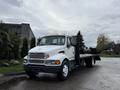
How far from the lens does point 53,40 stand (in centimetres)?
1065

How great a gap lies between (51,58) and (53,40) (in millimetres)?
1722

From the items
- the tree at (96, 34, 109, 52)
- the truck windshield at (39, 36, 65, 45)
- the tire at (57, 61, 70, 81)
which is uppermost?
the tree at (96, 34, 109, 52)

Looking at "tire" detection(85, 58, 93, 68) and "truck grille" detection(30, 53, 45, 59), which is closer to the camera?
"truck grille" detection(30, 53, 45, 59)

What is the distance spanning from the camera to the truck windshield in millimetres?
10422

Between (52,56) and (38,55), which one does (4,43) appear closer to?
(38,55)

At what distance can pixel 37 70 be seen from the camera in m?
9.29

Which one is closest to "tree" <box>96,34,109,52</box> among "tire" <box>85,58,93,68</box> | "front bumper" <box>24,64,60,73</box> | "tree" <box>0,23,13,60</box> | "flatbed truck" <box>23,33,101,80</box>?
"tree" <box>0,23,13,60</box>

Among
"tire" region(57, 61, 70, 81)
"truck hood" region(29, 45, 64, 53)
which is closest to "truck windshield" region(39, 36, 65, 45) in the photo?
"truck hood" region(29, 45, 64, 53)

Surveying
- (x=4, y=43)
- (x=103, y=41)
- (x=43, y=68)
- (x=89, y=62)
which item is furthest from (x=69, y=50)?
(x=103, y=41)

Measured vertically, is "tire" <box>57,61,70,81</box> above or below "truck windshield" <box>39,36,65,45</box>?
below

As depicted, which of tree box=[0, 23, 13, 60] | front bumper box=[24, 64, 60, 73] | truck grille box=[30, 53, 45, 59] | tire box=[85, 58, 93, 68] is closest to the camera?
front bumper box=[24, 64, 60, 73]

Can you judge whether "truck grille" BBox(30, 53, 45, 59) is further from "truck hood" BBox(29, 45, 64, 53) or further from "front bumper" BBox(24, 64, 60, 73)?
"front bumper" BBox(24, 64, 60, 73)

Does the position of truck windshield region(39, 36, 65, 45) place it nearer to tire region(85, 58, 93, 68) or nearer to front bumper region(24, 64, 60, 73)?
front bumper region(24, 64, 60, 73)

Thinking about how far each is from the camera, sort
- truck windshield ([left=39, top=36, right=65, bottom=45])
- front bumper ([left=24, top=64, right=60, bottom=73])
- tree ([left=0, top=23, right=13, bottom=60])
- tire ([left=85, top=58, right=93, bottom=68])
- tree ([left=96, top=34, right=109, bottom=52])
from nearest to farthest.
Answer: front bumper ([left=24, top=64, right=60, bottom=73]) < truck windshield ([left=39, top=36, right=65, bottom=45]) < tire ([left=85, top=58, right=93, bottom=68]) < tree ([left=0, top=23, right=13, bottom=60]) < tree ([left=96, top=34, right=109, bottom=52])
